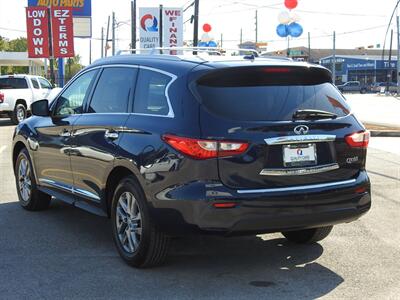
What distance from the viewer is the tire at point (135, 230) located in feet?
Answer: 15.5

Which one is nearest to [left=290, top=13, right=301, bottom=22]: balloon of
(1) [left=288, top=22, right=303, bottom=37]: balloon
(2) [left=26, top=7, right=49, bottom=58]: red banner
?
(1) [left=288, top=22, right=303, bottom=37]: balloon

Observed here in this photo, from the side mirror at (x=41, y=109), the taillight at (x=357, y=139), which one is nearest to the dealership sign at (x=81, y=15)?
the side mirror at (x=41, y=109)

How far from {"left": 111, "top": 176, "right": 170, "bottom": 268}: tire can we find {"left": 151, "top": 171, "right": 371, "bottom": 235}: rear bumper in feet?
0.63

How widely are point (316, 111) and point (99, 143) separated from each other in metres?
1.99

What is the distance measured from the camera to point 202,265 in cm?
505

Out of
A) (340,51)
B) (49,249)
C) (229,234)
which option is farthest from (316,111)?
(340,51)

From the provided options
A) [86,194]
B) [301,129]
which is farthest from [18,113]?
[301,129]

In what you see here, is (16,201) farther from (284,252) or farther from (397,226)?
(397,226)

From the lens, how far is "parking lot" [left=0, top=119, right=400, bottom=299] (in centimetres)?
443

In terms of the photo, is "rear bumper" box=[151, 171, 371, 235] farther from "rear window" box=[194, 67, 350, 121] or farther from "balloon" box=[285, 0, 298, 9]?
"balloon" box=[285, 0, 298, 9]

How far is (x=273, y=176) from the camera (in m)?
4.42

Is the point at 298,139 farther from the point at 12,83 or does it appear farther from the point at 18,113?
the point at 12,83

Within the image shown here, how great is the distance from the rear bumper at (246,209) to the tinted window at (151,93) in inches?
29.9

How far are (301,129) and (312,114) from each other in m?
0.23
